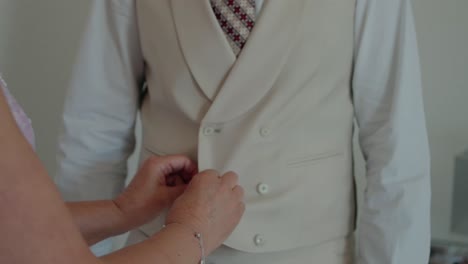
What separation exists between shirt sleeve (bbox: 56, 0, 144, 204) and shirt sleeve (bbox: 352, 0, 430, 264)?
38 cm

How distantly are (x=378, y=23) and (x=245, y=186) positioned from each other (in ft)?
1.04

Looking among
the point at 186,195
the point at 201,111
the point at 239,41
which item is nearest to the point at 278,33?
the point at 239,41

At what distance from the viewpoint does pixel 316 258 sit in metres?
0.95

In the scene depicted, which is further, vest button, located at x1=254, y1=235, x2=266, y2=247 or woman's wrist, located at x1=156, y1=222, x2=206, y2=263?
vest button, located at x1=254, y1=235, x2=266, y2=247

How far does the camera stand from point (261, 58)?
904 mm

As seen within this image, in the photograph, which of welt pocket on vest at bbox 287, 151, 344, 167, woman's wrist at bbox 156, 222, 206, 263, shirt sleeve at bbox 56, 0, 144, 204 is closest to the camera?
woman's wrist at bbox 156, 222, 206, 263

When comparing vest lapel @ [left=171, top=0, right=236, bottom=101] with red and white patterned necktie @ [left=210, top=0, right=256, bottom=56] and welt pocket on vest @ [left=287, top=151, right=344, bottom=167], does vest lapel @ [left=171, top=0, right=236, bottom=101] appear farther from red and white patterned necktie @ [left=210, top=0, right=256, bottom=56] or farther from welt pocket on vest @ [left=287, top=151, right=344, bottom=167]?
welt pocket on vest @ [left=287, top=151, right=344, bottom=167]

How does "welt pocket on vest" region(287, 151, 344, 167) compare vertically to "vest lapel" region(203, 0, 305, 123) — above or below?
below

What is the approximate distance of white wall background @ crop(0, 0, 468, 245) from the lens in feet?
4.13

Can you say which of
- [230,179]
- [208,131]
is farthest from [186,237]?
[208,131]

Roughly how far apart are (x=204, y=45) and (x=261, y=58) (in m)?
0.09

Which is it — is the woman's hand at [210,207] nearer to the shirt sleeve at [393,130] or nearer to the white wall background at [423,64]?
the shirt sleeve at [393,130]

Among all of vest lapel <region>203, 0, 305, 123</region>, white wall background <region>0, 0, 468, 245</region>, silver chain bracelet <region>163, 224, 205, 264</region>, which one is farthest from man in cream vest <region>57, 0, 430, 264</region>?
white wall background <region>0, 0, 468, 245</region>

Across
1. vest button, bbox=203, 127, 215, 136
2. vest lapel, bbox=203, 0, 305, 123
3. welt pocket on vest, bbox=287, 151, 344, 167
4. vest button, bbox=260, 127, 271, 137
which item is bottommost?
welt pocket on vest, bbox=287, 151, 344, 167
